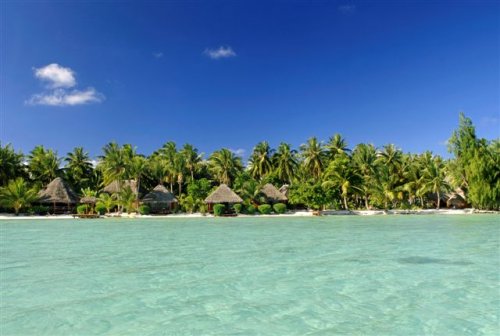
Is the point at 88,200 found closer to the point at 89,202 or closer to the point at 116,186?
the point at 89,202

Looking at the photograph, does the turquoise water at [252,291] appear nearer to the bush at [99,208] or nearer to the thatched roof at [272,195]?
the bush at [99,208]

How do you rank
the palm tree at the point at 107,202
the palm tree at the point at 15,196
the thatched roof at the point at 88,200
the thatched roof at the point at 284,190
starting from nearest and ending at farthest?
the palm tree at the point at 15,196, the palm tree at the point at 107,202, the thatched roof at the point at 88,200, the thatched roof at the point at 284,190

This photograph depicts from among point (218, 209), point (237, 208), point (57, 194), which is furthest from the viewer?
point (57, 194)

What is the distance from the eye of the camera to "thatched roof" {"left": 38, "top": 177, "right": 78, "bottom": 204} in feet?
114

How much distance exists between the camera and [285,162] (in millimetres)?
44812

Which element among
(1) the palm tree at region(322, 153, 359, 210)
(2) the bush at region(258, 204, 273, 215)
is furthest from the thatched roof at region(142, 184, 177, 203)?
(1) the palm tree at region(322, 153, 359, 210)

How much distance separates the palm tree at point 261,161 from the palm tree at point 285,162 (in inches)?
39.8

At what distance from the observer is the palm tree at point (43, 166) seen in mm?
40594

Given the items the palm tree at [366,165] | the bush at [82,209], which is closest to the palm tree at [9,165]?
the bush at [82,209]

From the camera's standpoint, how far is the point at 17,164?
39.6 m

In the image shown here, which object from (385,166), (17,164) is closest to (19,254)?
(17,164)

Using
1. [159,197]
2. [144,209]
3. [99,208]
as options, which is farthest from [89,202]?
[159,197]

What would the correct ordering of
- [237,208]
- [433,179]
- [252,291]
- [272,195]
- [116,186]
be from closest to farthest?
[252,291] < [237,208] < [272,195] < [116,186] < [433,179]

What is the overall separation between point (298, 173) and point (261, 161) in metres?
5.07
